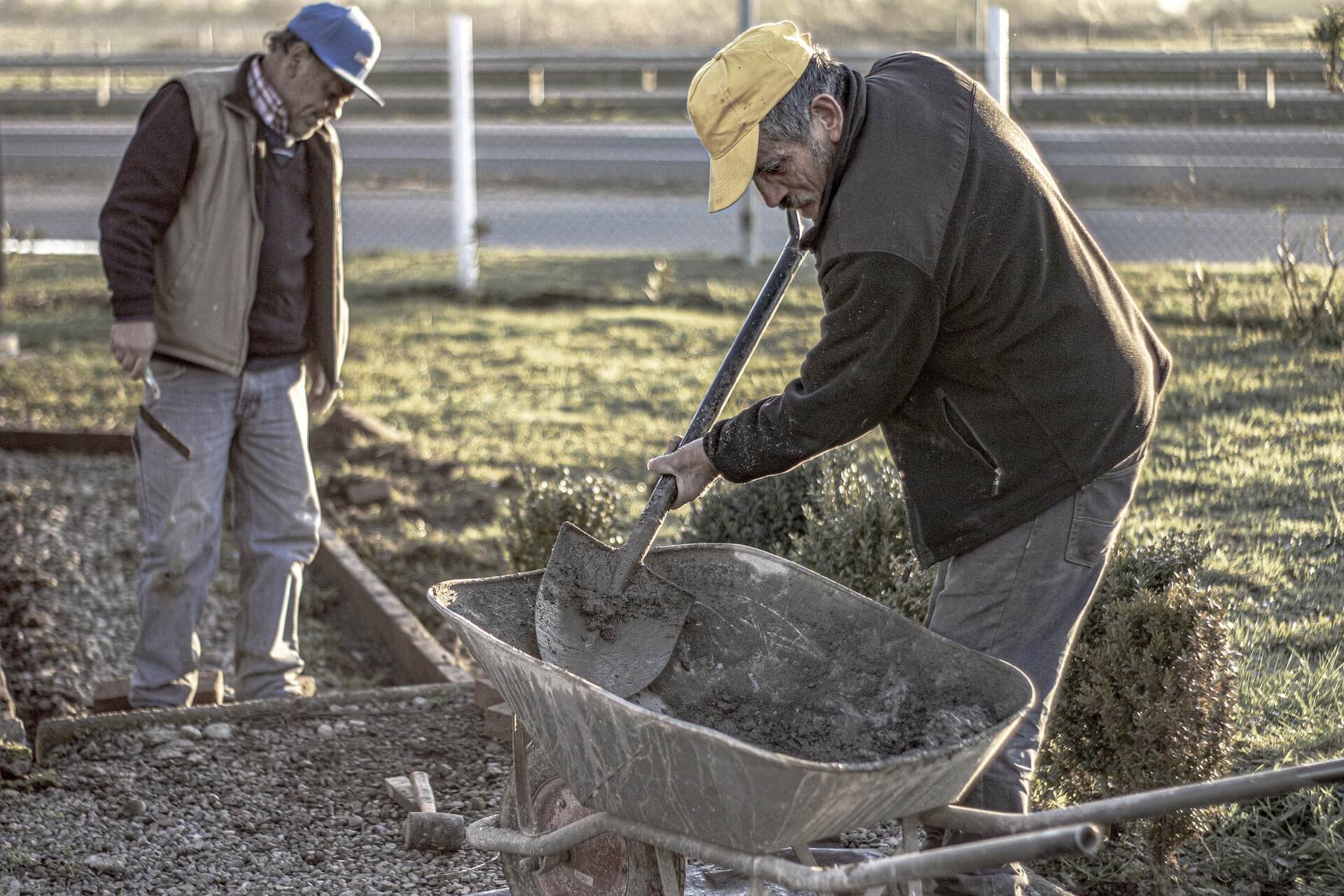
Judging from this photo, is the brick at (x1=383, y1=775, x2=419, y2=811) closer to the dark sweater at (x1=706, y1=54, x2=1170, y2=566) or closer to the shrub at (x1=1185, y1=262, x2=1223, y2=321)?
the dark sweater at (x1=706, y1=54, x2=1170, y2=566)

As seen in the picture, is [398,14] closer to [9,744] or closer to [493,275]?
[493,275]

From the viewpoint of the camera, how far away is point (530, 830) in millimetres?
2957

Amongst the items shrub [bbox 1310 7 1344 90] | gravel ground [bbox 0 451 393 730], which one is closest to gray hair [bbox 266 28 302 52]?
gravel ground [bbox 0 451 393 730]

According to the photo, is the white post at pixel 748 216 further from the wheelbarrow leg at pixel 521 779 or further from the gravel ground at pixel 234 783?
the wheelbarrow leg at pixel 521 779

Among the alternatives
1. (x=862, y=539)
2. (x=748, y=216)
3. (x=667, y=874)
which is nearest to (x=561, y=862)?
(x=667, y=874)

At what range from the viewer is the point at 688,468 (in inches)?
116

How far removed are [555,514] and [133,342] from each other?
1.41 m

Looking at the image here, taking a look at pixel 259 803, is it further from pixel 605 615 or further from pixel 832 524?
pixel 832 524

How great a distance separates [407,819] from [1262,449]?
355 centimetres

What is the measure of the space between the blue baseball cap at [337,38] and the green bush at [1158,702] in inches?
→ 100

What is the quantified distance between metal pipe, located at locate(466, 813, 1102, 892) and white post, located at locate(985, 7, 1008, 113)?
705cm

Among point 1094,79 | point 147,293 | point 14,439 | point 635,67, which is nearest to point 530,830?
point 147,293

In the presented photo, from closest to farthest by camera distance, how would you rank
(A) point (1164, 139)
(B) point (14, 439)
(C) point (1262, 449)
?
1. (C) point (1262, 449)
2. (B) point (14, 439)
3. (A) point (1164, 139)

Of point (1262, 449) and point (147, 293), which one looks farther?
point (1262, 449)
